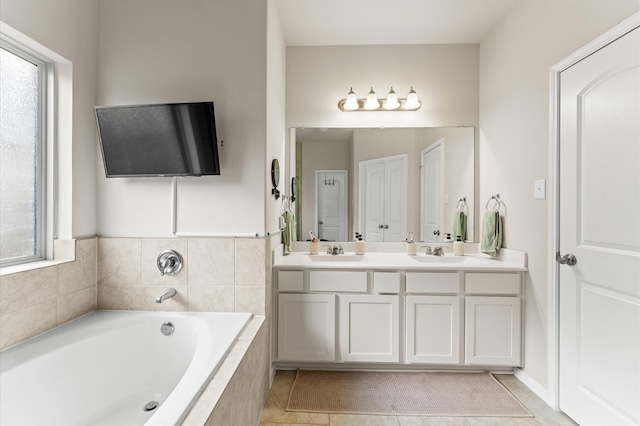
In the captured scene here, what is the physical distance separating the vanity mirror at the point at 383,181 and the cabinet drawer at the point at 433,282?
60 centimetres

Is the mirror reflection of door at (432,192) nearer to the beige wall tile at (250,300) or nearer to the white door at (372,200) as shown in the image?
the white door at (372,200)

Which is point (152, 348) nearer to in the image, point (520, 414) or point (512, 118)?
point (520, 414)

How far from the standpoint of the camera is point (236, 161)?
1.96m

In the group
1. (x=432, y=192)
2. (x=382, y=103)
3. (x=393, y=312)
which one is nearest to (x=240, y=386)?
(x=393, y=312)

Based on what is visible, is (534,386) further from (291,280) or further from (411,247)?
(291,280)

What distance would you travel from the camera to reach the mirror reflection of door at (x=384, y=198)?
9.14ft

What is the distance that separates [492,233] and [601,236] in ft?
2.73

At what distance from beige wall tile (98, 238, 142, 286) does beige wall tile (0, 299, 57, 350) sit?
0.34 meters

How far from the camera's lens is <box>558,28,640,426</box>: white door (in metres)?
1.47

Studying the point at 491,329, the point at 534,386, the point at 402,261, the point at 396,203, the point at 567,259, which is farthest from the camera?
the point at 396,203

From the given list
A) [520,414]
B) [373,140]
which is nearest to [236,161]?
[373,140]

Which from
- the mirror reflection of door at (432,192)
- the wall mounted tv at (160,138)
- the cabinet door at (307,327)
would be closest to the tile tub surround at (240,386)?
the cabinet door at (307,327)

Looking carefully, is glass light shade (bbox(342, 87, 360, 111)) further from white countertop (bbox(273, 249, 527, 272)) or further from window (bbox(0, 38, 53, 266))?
window (bbox(0, 38, 53, 266))

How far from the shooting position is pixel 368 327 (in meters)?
2.22
